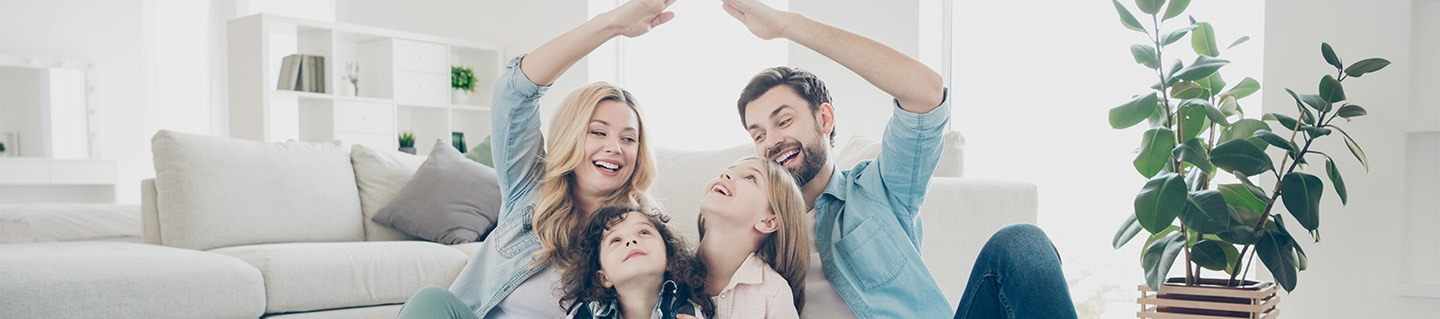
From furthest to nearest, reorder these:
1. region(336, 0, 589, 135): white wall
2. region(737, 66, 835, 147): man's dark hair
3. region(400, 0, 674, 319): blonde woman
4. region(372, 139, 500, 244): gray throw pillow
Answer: region(336, 0, 589, 135): white wall → region(372, 139, 500, 244): gray throw pillow → region(737, 66, 835, 147): man's dark hair → region(400, 0, 674, 319): blonde woman

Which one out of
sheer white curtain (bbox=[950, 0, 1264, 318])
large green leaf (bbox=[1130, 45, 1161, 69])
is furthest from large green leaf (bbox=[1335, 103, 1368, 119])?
sheer white curtain (bbox=[950, 0, 1264, 318])

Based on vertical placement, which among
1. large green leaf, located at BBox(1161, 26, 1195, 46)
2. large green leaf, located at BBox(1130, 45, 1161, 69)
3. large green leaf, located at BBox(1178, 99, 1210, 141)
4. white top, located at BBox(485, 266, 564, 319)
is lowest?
white top, located at BBox(485, 266, 564, 319)

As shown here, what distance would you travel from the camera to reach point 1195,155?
2387 millimetres

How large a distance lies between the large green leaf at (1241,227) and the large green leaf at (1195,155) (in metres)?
0.15

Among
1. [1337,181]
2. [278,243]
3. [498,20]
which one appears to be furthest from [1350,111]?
[498,20]

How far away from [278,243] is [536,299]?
68.7 inches

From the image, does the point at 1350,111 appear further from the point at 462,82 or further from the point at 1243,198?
the point at 462,82

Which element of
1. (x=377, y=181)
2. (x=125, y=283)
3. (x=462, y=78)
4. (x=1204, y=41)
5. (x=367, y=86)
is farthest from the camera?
(x=462, y=78)

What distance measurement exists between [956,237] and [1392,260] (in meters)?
1.46

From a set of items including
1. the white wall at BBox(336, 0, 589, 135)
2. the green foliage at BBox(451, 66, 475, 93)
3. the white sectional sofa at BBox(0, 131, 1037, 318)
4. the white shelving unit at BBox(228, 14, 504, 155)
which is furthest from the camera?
the green foliage at BBox(451, 66, 475, 93)

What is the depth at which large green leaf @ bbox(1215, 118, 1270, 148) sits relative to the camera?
2500 millimetres

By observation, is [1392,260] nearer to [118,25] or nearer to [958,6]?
[958,6]

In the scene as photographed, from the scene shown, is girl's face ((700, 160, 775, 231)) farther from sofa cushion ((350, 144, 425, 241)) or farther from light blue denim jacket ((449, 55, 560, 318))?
sofa cushion ((350, 144, 425, 241))

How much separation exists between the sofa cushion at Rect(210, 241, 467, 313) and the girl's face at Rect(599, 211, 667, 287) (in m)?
1.50
